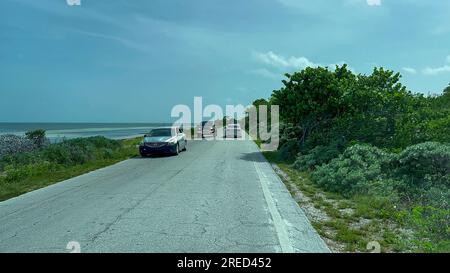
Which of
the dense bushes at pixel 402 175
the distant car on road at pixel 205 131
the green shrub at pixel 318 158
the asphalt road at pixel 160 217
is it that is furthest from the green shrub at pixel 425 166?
the distant car on road at pixel 205 131

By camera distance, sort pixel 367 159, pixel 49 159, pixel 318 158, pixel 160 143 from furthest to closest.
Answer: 1. pixel 160 143
2. pixel 49 159
3. pixel 318 158
4. pixel 367 159

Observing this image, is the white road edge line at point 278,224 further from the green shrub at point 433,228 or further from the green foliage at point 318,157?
the green foliage at point 318,157

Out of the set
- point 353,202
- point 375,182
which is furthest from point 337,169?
point 353,202

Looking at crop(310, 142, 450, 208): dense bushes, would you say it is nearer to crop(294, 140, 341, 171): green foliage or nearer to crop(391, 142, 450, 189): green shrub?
crop(391, 142, 450, 189): green shrub

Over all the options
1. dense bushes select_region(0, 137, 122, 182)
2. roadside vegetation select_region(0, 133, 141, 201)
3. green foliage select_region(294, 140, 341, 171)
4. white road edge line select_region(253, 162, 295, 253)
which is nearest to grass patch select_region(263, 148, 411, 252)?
white road edge line select_region(253, 162, 295, 253)

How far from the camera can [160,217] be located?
741 centimetres

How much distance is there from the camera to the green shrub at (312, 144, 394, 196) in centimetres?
960

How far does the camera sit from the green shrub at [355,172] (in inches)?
378

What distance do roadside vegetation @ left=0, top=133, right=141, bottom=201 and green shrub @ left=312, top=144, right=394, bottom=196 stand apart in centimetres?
874

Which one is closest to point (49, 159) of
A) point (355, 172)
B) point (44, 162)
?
point (44, 162)

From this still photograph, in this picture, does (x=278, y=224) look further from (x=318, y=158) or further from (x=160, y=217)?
(x=318, y=158)

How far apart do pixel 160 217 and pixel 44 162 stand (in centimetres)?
1184

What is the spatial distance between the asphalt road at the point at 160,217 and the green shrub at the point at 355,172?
135 centimetres
